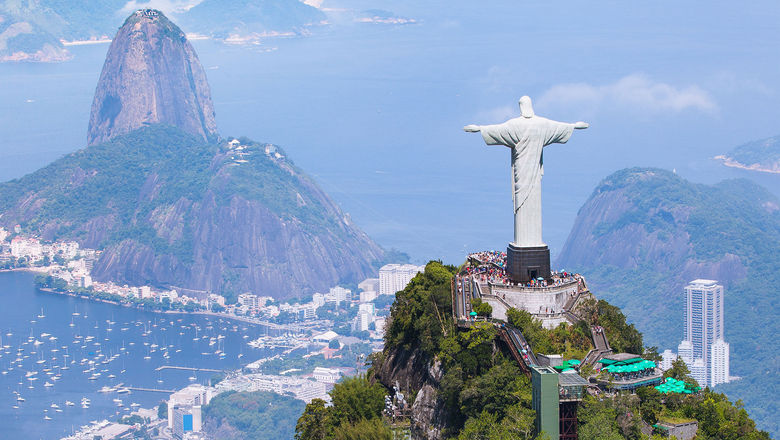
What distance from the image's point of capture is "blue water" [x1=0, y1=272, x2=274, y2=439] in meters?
146

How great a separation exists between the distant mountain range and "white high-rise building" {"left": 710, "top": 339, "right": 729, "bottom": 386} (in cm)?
236

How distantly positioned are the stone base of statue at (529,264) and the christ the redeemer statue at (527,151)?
241 mm

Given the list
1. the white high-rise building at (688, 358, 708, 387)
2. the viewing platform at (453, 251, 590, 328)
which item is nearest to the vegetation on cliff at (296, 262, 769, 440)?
the viewing platform at (453, 251, 590, 328)

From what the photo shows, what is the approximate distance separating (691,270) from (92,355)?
84236 millimetres

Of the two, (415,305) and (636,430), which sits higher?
(415,305)

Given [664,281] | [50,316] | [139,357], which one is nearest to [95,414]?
[139,357]

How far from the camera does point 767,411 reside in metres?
134

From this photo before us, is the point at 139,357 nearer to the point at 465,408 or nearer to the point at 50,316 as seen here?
the point at 50,316

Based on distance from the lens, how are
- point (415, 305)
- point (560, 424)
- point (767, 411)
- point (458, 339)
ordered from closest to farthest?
point (560, 424), point (458, 339), point (415, 305), point (767, 411)

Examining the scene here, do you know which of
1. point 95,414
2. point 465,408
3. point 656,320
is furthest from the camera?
point 656,320

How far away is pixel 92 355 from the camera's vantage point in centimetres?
17250

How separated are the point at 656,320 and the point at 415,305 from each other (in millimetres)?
122164

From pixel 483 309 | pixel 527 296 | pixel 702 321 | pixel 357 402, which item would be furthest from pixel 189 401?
pixel 483 309

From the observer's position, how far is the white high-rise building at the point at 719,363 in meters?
145
